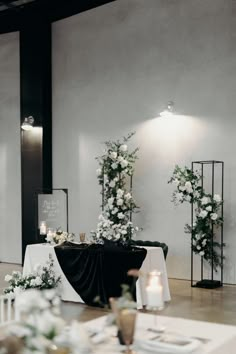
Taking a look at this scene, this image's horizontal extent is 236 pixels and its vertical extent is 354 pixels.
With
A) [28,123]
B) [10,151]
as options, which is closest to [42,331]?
[28,123]

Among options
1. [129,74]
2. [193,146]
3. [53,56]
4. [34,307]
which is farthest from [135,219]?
[34,307]

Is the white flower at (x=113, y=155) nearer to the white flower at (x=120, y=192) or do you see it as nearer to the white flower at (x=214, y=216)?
the white flower at (x=120, y=192)

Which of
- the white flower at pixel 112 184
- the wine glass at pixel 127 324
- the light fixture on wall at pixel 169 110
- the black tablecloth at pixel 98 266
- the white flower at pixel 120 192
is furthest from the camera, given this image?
the white flower at pixel 112 184

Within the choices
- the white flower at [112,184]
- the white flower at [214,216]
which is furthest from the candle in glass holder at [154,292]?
the white flower at [112,184]

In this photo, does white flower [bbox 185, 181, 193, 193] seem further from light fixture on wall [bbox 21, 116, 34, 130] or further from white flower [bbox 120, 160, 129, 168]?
light fixture on wall [bbox 21, 116, 34, 130]

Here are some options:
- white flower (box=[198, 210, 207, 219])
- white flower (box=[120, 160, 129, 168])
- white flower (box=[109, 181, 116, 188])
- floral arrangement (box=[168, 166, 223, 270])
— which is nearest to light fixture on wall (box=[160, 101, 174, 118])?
white flower (box=[120, 160, 129, 168])

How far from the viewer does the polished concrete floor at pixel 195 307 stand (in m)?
6.84

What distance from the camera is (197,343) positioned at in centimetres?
271

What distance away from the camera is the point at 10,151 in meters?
12.6

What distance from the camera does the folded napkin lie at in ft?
8.53

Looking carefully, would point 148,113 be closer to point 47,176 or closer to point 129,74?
point 129,74

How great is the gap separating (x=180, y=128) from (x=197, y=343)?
7.48 meters

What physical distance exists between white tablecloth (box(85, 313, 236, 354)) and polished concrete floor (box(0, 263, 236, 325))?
11.2ft

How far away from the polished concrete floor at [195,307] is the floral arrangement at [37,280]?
36 centimetres
